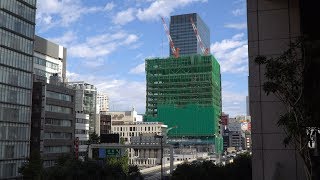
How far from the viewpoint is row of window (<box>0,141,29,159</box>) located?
77662 millimetres

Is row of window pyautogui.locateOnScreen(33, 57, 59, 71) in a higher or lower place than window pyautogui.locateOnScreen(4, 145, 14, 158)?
higher

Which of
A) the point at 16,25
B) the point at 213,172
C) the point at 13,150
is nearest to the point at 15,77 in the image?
the point at 16,25

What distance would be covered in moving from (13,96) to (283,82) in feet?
237

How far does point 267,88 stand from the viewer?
16.2 metres

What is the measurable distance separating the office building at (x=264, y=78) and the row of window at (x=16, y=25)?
63.5 meters

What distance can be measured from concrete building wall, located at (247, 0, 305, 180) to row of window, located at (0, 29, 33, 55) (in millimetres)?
63066

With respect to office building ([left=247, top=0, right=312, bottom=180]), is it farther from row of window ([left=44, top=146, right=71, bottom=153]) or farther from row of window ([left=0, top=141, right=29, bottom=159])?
row of window ([left=44, top=146, right=71, bottom=153])

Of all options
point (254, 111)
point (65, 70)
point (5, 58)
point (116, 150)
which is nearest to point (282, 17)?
point (254, 111)

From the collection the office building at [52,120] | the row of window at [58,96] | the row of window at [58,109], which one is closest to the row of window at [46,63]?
the office building at [52,120]

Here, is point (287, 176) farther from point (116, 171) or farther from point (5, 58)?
point (5, 58)

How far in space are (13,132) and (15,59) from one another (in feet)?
44.6

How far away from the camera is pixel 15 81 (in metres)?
81.4

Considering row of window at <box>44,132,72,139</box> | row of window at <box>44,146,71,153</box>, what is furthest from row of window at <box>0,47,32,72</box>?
row of window at <box>44,146,71,153</box>

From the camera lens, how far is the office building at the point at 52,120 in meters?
92.6
